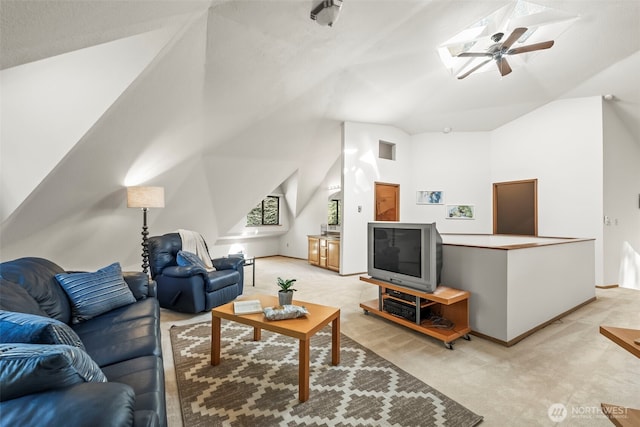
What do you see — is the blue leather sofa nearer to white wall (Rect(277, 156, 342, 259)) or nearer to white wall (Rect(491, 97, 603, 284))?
white wall (Rect(277, 156, 342, 259))

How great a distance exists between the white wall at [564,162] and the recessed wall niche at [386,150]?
7.71 ft

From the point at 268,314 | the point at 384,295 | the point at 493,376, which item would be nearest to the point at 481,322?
the point at 493,376

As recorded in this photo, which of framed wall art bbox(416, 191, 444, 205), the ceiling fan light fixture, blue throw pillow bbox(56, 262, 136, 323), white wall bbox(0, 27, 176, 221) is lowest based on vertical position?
blue throw pillow bbox(56, 262, 136, 323)

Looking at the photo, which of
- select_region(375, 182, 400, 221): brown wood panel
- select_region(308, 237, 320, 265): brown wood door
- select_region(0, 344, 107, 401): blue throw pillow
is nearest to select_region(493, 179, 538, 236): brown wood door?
select_region(375, 182, 400, 221): brown wood panel

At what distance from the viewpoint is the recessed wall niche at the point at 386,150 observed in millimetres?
6098

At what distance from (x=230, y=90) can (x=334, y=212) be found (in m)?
4.18

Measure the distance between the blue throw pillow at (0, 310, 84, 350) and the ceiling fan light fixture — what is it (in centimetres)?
288

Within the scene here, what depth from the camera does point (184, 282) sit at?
127 inches

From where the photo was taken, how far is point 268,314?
2064 mm

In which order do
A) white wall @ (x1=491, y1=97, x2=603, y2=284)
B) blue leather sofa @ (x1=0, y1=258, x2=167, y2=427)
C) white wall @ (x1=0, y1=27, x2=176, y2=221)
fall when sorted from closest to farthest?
blue leather sofa @ (x1=0, y1=258, x2=167, y2=427), white wall @ (x1=0, y1=27, x2=176, y2=221), white wall @ (x1=491, y1=97, x2=603, y2=284)

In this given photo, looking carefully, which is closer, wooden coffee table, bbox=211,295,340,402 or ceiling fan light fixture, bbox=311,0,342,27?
wooden coffee table, bbox=211,295,340,402

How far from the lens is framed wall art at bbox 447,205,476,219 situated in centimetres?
621

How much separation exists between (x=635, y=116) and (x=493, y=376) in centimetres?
584

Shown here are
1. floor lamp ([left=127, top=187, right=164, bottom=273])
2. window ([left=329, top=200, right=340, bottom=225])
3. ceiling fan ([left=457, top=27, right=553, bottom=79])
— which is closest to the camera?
ceiling fan ([left=457, top=27, right=553, bottom=79])
